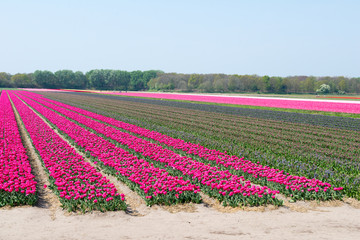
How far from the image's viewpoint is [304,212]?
30.0 feet

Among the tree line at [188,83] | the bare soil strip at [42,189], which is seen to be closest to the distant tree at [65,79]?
the tree line at [188,83]

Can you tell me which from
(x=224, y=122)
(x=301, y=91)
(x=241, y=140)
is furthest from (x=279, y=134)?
(x=301, y=91)

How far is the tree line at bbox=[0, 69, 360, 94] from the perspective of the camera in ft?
469

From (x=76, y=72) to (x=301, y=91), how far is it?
129428mm

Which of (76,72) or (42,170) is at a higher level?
(76,72)

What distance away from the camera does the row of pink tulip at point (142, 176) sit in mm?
9792

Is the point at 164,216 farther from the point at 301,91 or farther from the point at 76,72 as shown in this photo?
the point at 76,72

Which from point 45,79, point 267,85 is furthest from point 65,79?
point 267,85

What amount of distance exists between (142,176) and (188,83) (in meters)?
162

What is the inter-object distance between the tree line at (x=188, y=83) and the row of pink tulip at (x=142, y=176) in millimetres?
122132

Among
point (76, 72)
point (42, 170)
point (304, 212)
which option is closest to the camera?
point (304, 212)

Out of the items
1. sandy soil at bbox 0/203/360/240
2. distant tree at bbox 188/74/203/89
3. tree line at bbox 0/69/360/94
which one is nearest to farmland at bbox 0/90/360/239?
sandy soil at bbox 0/203/360/240

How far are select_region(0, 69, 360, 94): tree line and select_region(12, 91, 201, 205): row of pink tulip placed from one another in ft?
401

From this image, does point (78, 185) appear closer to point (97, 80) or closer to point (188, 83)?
point (188, 83)
